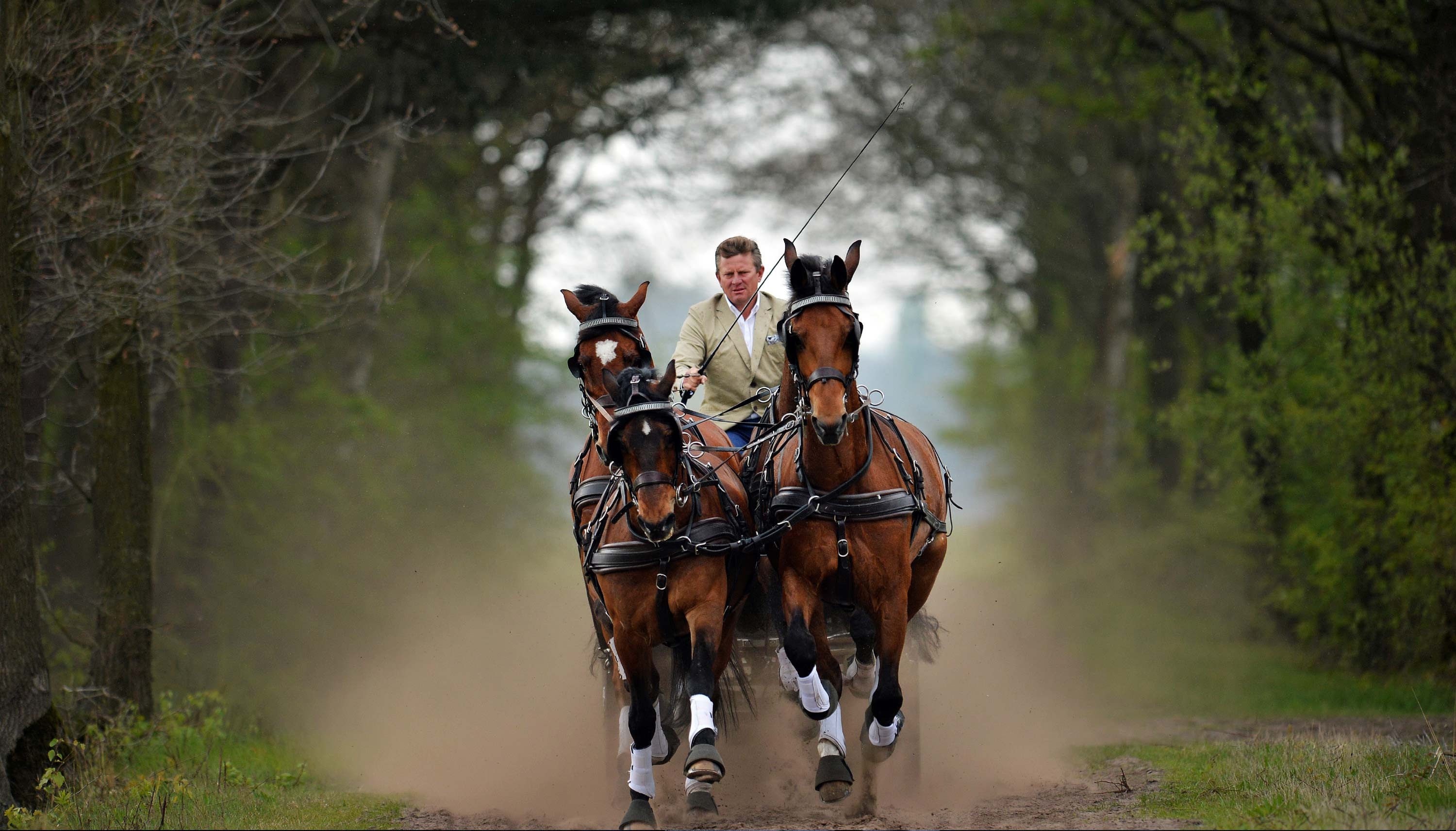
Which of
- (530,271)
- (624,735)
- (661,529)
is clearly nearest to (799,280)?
(661,529)

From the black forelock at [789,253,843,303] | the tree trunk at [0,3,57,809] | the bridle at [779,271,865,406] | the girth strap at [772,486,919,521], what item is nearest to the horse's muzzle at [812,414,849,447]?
the bridle at [779,271,865,406]

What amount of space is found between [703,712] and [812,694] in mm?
662

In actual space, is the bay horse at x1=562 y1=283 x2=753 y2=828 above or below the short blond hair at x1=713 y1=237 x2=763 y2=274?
below

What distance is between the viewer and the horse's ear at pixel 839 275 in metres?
6.76

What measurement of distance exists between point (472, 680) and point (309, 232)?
284 inches

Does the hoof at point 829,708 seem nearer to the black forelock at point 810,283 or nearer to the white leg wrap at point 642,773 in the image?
the white leg wrap at point 642,773

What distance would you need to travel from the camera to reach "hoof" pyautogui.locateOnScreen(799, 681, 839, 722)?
7008 millimetres

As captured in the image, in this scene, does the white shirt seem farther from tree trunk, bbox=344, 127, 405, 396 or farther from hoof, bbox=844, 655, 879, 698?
tree trunk, bbox=344, 127, 405, 396

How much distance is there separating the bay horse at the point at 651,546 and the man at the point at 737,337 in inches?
46.7

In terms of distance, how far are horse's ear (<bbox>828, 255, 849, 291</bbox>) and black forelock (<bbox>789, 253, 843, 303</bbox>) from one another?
0.01 meters

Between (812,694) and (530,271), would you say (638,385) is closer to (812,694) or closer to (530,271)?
(812,694)

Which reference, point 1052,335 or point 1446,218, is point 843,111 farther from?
point 1446,218

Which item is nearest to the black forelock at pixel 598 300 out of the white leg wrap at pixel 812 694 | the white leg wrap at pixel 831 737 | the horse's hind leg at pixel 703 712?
the horse's hind leg at pixel 703 712

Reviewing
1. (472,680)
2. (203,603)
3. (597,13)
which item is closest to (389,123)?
(597,13)
